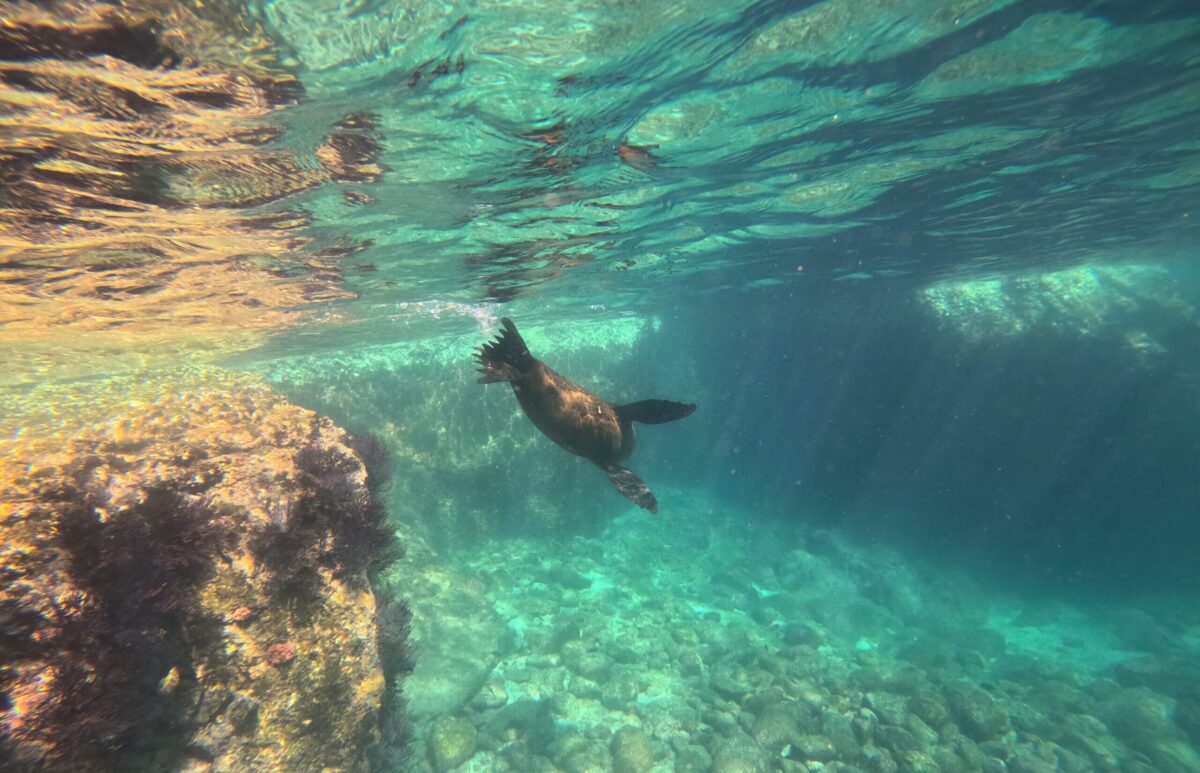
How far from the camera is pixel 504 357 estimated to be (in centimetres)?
465

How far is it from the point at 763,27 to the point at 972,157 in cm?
728

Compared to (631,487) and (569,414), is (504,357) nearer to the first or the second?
(569,414)

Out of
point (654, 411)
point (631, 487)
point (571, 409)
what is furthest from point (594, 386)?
point (571, 409)

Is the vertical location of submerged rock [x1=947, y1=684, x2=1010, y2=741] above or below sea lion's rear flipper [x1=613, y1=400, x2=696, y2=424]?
below

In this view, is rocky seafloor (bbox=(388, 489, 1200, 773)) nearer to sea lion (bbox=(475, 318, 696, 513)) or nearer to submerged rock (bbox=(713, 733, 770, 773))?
submerged rock (bbox=(713, 733, 770, 773))

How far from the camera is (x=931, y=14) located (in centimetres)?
622

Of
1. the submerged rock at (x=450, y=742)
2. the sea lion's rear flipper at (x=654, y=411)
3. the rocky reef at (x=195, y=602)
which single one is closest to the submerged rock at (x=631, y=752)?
the submerged rock at (x=450, y=742)

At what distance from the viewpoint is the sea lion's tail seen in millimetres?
4531

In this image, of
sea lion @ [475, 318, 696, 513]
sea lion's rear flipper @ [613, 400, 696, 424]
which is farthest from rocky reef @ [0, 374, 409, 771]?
sea lion's rear flipper @ [613, 400, 696, 424]

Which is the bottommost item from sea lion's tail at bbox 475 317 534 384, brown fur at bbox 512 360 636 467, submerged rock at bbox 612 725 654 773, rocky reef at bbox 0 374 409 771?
submerged rock at bbox 612 725 654 773

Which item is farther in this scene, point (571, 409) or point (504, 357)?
point (571, 409)

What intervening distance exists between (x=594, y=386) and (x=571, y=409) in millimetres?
18630

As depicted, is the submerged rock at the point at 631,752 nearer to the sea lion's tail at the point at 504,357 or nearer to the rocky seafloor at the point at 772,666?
the rocky seafloor at the point at 772,666

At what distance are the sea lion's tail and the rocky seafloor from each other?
5.00 m
